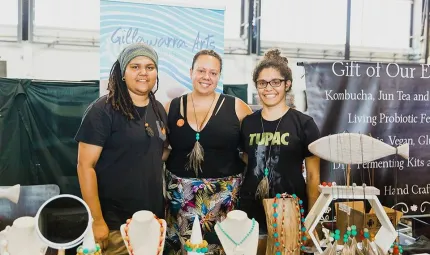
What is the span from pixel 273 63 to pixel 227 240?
0.75 m

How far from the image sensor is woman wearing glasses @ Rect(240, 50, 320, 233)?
1600 millimetres

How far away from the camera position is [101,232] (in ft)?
4.81

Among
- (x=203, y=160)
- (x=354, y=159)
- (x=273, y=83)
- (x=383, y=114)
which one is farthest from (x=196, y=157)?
(x=383, y=114)

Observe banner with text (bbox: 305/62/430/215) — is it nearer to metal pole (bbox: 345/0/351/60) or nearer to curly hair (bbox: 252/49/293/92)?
curly hair (bbox: 252/49/293/92)

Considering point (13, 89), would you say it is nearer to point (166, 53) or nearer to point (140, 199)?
point (166, 53)

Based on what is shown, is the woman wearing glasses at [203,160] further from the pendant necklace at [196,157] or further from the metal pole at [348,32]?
the metal pole at [348,32]

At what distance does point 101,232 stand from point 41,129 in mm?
1918

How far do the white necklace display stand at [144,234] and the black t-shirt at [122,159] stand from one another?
1.22 feet

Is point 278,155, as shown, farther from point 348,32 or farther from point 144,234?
point 348,32

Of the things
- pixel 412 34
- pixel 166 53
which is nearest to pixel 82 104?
pixel 166 53

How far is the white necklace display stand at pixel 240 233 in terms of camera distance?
1242 mm

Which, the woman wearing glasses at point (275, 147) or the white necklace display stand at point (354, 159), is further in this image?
the woman wearing glasses at point (275, 147)

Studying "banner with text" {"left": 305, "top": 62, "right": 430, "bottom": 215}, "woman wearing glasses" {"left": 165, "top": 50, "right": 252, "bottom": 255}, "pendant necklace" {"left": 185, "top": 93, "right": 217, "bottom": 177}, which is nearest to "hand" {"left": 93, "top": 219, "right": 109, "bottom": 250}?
"woman wearing glasses" {"left": 165, "top": 50, "right": 252, "bottom": 255}

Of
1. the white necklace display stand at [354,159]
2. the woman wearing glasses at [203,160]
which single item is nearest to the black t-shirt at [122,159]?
the woman wearing glasses at [203,160]
